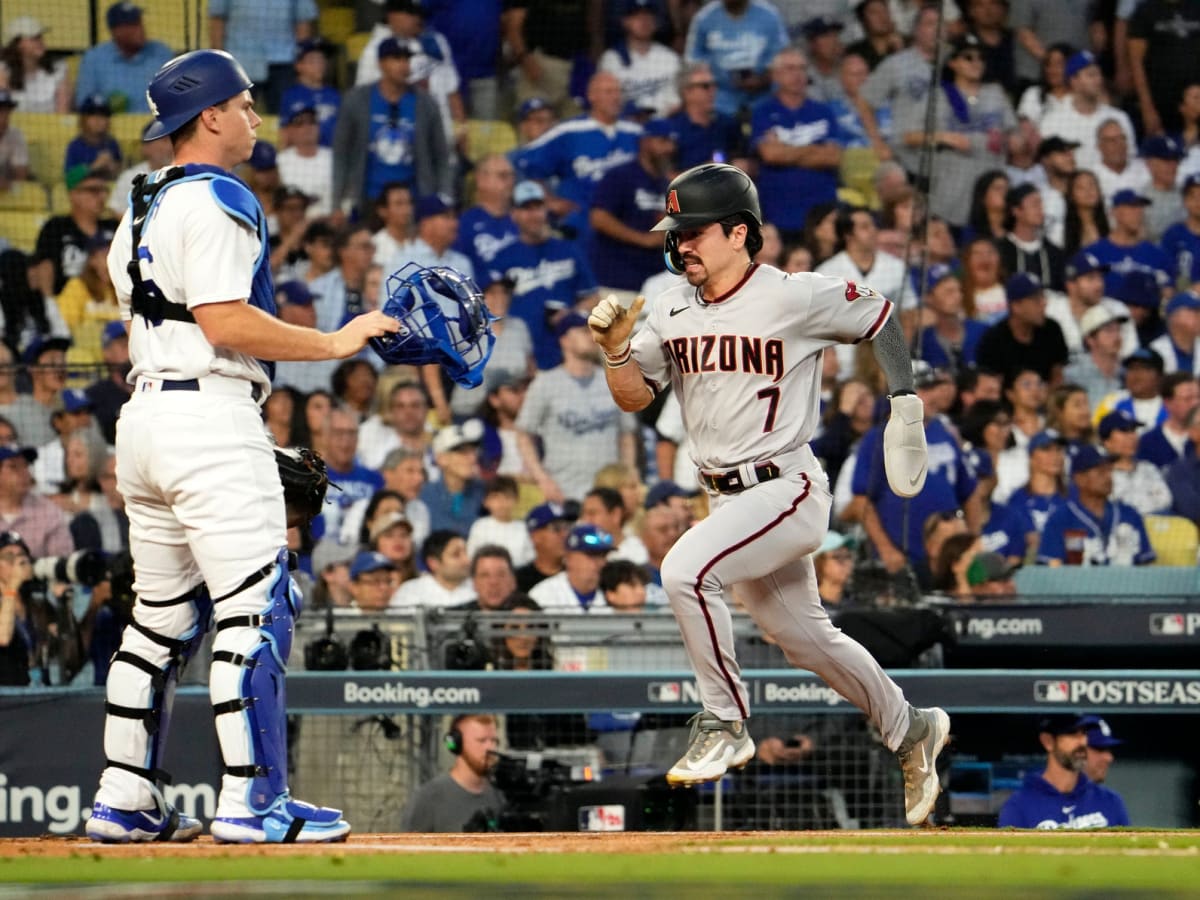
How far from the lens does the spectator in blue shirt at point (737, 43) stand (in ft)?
40.4

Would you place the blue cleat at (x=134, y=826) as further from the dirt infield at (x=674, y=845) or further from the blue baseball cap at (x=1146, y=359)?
the blue baseball cap at (x=1146, y=359)

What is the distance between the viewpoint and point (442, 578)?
8.96 meters

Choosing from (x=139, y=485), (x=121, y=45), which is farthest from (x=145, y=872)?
(x=121, y=45)

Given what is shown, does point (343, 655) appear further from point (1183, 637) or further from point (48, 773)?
point (1183, 637)

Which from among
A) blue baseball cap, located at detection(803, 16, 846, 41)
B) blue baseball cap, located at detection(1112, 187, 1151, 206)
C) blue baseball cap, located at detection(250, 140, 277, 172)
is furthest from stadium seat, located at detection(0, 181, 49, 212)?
blue baseball cap, located at detection(1112, 187, 1151, 206)

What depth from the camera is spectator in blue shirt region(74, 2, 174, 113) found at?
39.2 ft

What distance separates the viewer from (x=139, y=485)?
4.76 m

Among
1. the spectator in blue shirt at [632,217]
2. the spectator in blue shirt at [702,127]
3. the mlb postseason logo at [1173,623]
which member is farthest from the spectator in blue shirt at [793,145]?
the mlb postseason logo at [1173,623]

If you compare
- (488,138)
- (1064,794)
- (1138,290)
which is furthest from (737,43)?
(1064,794)

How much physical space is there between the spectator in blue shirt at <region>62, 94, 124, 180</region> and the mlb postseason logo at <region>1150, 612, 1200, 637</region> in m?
6.89

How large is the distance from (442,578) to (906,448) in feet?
12.7

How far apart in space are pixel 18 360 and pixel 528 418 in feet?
9.53

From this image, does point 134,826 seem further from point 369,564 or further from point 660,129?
point 660,129

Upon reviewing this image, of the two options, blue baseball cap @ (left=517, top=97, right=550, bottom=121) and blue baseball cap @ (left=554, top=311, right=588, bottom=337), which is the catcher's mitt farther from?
blue baseball cap @ (left=517, top=97, right=550, bottom=121)
